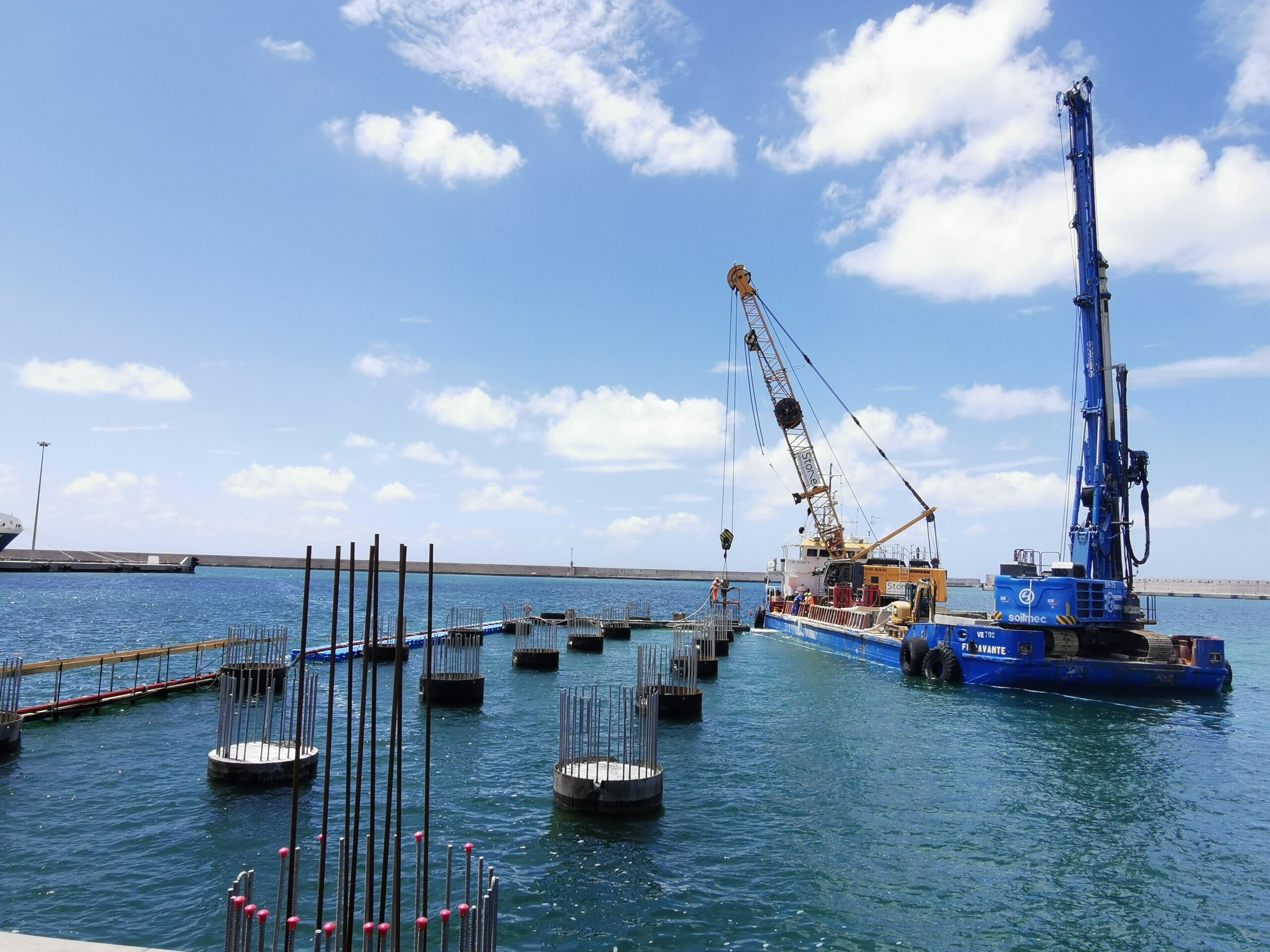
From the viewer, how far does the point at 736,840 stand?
16.4m

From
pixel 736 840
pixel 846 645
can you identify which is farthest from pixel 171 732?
pixel 846 645

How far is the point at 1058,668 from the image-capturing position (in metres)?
36.5

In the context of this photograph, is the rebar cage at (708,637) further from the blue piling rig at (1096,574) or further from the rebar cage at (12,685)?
the rebar cage at (12,685)

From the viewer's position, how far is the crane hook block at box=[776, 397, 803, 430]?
72688 mm

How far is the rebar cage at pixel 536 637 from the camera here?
4766 cm

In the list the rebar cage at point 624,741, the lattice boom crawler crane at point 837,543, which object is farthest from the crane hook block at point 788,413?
the rebar cage at point 624,741

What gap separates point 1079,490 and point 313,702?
38.1 m

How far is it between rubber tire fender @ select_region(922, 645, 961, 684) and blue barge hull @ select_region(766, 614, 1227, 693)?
9.8 inches

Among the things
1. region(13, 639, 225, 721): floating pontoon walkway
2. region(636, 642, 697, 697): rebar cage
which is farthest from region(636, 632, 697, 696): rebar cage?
region(13, 639, 225, 721): floating pontoon walkway

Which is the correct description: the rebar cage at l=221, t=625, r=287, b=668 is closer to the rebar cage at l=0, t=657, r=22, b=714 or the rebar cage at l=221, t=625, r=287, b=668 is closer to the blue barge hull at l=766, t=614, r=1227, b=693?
the rebar cage at l=0, t=657, r=22, b=714

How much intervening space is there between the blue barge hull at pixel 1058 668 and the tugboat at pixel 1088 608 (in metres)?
0.05

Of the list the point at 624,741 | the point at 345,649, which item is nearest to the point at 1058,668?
the point at 624,741

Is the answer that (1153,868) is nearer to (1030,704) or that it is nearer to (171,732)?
(1030,704)

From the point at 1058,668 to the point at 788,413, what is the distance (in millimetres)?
39369
